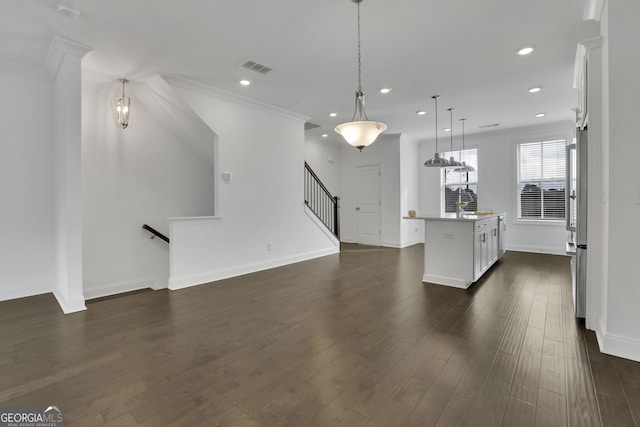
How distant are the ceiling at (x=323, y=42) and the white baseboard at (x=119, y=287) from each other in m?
2.88

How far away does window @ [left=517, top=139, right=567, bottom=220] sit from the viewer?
6.83 meters

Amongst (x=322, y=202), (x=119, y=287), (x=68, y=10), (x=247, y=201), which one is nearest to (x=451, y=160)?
(x=322, y=202)

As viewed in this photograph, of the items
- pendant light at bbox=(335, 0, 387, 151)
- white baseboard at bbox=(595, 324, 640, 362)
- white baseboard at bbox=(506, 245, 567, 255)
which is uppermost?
pendant light at bbox=(335, 0, 387, 151)

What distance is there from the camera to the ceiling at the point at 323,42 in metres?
2.69

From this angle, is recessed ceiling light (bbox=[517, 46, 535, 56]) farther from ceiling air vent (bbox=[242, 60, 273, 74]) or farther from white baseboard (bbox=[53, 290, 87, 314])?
white baseboard (bbox=[53, 290, 87, 314])

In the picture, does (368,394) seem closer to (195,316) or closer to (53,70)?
(195,316)

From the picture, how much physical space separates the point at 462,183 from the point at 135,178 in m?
7.35

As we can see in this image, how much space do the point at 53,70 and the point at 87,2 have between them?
1.68m

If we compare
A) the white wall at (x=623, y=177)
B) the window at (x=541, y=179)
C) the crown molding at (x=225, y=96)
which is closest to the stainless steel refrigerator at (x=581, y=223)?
the white wall at (x=623, y=177)

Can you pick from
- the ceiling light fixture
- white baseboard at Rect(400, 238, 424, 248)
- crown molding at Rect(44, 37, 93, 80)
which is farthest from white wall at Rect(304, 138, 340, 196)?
crown molding at Rect(44, 37, 93, 80)

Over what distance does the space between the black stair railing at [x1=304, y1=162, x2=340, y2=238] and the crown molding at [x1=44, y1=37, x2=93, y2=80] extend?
187 inches

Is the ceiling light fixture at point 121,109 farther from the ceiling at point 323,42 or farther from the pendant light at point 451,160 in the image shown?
A: the pendant light at point 451,160

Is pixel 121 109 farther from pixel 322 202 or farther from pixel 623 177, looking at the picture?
pixel 623 177

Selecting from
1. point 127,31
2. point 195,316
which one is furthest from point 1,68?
point 195,316
